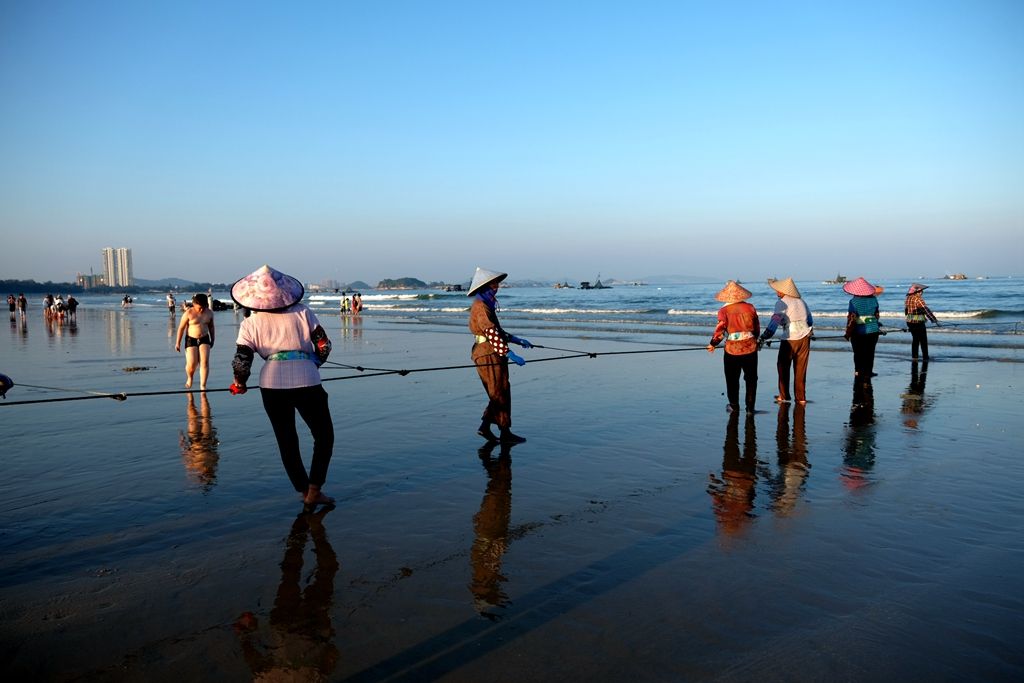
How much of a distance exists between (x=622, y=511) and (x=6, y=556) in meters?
3.92

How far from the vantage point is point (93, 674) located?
120 inches

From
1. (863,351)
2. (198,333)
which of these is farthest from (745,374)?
(198,333)

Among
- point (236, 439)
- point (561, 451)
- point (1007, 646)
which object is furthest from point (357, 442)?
point (1007, 646)

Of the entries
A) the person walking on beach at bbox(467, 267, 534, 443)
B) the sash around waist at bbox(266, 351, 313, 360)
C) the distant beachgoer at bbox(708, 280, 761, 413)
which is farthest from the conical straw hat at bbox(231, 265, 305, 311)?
the distant beachgoer at bbox(708, 280, 761, 413)

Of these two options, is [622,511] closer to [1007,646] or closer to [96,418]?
[1007,646]

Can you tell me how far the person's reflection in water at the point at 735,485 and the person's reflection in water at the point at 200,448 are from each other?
3963 mm

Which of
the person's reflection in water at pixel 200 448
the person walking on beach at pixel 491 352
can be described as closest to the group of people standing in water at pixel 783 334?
the person walking on beach at pixel 491 352

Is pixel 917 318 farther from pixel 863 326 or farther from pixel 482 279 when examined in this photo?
pixel 482 279

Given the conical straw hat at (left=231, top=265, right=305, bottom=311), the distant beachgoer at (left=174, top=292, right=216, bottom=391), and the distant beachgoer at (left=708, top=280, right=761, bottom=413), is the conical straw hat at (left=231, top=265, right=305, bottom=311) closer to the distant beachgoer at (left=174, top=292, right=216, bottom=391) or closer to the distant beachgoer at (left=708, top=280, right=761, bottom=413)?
the distant beachgoer at (left=708, top=280, right=761, bottom=413)

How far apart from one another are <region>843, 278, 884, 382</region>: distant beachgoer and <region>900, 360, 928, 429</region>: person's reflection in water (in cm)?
73

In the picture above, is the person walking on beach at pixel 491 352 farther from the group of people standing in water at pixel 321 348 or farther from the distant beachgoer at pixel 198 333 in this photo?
the distant beachgoer at pixel 198 333

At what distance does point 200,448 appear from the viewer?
7371mm

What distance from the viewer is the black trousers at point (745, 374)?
9133mm

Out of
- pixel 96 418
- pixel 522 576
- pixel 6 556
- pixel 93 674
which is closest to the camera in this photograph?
pixel 93 674
